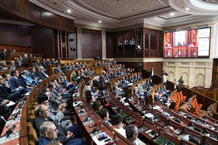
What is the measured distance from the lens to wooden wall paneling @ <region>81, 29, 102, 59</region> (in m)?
7.72

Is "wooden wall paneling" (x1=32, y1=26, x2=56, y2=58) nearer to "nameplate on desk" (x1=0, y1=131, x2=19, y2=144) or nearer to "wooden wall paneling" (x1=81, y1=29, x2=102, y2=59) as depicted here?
"wooden wall paneling" (x1=81, y1=29, x2=102, y2=59)

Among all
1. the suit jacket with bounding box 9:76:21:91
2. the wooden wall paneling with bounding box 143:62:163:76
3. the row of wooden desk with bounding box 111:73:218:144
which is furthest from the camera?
the wooden wall paneling with bounding box 143:62:163:76

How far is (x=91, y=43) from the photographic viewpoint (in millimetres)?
7945

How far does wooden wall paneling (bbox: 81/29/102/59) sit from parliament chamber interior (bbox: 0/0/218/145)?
0.18 feet

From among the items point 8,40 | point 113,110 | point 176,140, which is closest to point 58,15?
point 8,40

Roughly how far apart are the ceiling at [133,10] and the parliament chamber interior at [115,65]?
0.04 metres

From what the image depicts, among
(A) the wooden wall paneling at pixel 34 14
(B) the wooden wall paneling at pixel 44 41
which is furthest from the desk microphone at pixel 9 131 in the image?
(B) the wooden wall paneling at pixel 44 41

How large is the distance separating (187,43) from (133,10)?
335cm

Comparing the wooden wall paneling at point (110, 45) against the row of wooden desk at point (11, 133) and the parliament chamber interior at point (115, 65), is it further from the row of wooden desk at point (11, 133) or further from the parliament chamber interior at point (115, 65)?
the row of wooden desk at point (11, 133)

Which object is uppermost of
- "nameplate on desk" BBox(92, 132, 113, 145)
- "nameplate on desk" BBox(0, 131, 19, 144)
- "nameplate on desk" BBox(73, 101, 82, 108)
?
"nameplate on desk" BBox(0, 131, 19, 144)

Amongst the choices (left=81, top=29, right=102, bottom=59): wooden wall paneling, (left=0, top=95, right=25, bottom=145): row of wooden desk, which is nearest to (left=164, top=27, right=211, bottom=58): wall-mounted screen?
(left=81, top=29, right=102, bottom=59): wooden wall paneling

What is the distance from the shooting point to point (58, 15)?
5.95 meters

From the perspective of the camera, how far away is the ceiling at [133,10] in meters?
5.09

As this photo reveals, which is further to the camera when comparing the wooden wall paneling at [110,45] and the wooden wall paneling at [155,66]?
the wooden wall paneling at [110,45]
